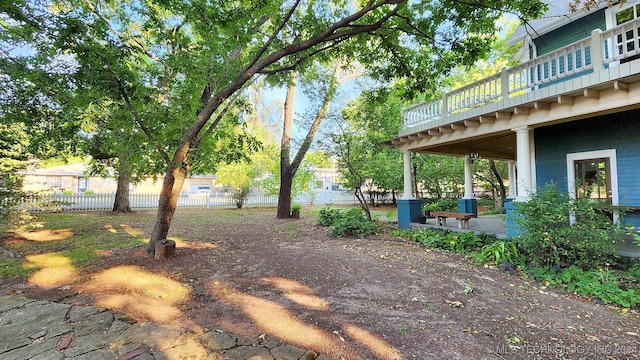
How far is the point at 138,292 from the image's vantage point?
374 centimetres

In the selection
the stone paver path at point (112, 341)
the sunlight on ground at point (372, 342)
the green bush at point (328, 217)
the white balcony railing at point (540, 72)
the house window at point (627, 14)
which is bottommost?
the sunlight on ground at point (372, 342)

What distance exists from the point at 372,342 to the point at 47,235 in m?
9.03

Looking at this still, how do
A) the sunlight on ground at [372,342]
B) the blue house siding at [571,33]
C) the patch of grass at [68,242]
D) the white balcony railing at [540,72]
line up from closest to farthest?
the sunlight on ground at [372,342], the white balcony railing at [540,72], the patch of grass at [68,242], the blue house siding at [571,33]

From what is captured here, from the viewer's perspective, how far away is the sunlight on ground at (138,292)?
3.23m

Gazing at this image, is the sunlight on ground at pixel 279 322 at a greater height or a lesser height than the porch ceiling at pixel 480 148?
lesser

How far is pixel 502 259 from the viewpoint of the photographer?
17.1ft

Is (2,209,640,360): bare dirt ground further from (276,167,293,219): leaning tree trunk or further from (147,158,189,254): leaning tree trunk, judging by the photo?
(276,167,293,219): leaning tree trunk

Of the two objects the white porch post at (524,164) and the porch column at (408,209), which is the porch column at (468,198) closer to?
the porch column at (408,209)

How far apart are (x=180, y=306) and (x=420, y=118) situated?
7.54m

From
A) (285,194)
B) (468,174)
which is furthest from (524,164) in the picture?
(285,194)

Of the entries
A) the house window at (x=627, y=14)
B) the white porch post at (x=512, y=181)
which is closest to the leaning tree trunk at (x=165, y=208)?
the house window at (x=627, y=14)

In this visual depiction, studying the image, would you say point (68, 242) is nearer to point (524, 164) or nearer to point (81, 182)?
point (524, 164)

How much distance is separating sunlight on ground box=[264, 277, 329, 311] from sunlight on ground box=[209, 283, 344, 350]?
299mm

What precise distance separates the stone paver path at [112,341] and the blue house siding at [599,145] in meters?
6.89
